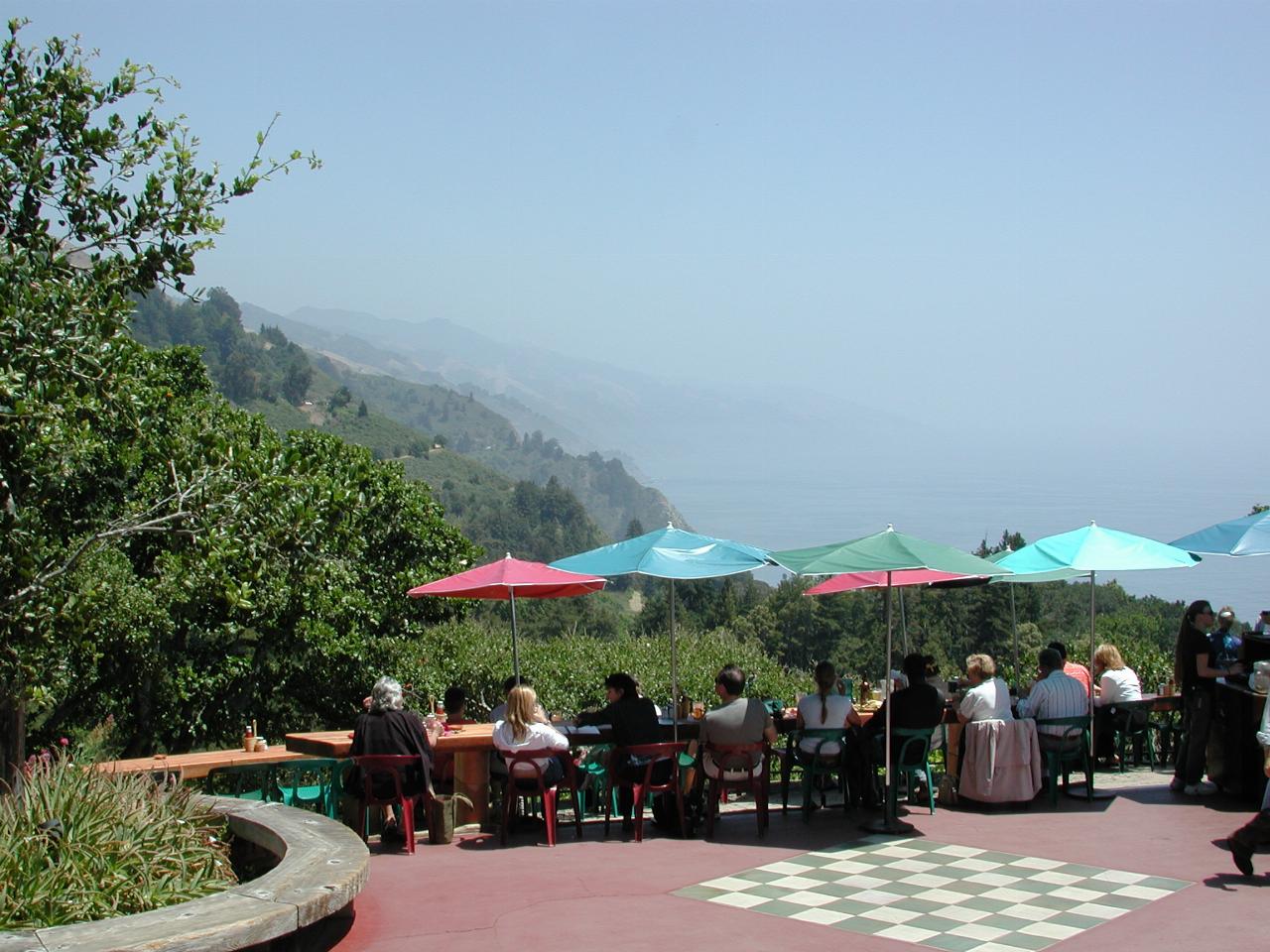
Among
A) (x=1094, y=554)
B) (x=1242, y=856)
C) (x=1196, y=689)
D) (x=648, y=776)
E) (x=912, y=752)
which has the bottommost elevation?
(x=1242, y=856)

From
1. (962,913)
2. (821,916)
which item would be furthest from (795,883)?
(962,913)

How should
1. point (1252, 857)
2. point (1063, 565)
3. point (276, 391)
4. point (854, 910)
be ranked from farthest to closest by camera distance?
point (276, 391) → point (1063, 565) → point (1252, 857) → point (854, 910)

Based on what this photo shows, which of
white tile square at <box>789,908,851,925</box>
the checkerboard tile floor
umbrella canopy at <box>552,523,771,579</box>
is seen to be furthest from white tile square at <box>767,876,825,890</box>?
umbrella canopy at <box>552,523,771,579</box>

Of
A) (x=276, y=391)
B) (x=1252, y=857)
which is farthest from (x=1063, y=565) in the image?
(x=276, y=391)

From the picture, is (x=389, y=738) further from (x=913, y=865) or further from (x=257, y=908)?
(x=913, y=865)

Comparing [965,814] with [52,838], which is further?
[965,814]

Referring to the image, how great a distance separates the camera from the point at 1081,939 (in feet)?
22.0

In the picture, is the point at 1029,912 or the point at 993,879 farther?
the point at 993,879

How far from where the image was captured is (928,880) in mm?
8008

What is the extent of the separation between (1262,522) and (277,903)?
8.78 metres

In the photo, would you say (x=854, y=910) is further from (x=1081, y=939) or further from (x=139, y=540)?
(x=139, y=540)

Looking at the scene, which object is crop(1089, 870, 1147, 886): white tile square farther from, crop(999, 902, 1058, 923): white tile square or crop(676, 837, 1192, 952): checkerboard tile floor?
crop(999, 902, 1058, 923): white tile square

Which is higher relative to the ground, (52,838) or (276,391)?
(276,391)

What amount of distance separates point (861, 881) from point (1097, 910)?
1.39 m
